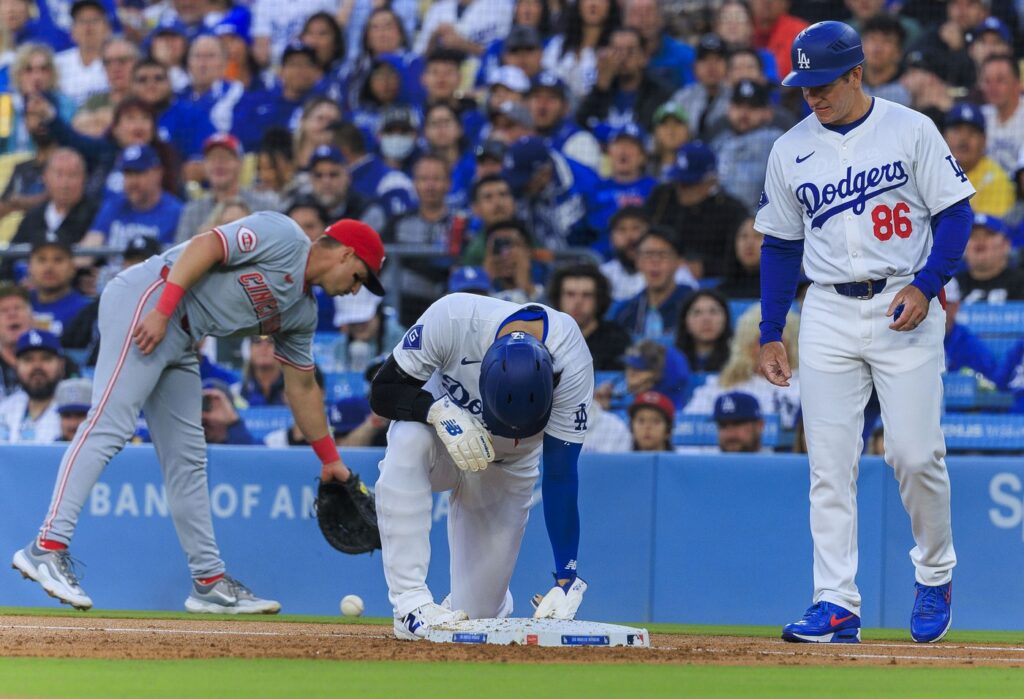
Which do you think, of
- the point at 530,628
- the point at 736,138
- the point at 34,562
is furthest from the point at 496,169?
the point at 530,628

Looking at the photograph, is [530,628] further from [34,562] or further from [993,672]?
[34,562]

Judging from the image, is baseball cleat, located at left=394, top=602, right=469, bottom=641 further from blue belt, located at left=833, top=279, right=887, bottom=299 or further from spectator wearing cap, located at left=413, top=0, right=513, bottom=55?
spectator wearing cap, located at left=413, top=0, right=513, bottom=55

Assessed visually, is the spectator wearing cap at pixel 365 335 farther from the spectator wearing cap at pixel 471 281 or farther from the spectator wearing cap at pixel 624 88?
the spectator wearing cap at pixel 624 88

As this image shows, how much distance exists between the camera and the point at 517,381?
4695 millimetres

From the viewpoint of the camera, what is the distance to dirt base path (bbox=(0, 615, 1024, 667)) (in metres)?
4.36

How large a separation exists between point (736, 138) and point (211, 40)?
4.81 meters

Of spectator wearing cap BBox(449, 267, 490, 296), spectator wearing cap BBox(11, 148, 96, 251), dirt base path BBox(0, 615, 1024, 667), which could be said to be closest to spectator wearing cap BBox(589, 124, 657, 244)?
spectator wearing cap BBox(449, 267, 490, 296)

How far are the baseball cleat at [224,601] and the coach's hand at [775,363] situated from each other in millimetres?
2497

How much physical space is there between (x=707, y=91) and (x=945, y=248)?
234 inches

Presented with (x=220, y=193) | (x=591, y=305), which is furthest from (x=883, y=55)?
(x=220, y=193)

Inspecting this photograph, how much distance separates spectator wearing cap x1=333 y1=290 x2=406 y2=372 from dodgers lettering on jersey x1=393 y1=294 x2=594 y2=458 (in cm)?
446

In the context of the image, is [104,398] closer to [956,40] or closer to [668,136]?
[668,136]

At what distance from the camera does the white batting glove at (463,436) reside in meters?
4.88

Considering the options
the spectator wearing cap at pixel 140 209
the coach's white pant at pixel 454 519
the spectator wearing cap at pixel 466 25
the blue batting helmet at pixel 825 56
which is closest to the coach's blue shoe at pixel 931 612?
the coach's white pant at pixel 454 519
